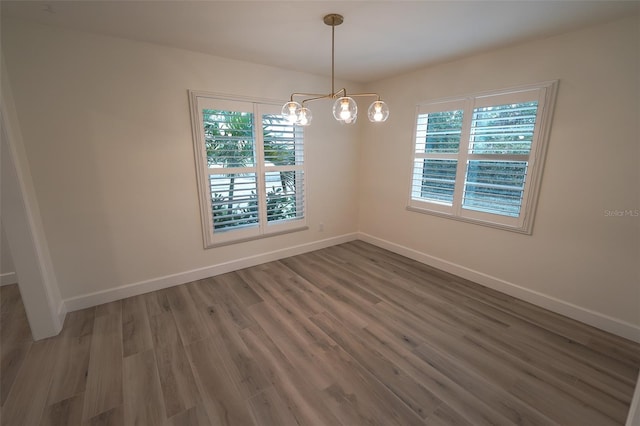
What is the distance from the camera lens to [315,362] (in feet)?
6.73

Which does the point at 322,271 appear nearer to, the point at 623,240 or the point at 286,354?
the point at 286,354

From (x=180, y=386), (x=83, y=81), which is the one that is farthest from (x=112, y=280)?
(x=83, y=81)

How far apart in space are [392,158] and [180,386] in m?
3.59

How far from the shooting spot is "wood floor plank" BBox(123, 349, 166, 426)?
1.61 m

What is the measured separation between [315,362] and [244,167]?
7.74 ft

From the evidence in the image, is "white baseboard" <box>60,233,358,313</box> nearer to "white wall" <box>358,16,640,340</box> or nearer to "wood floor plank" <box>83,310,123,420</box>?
"wood floor plank" <box>83,310,123,420</box>

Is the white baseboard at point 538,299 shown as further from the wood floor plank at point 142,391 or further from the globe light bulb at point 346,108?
the wood floor plank at point 142,391

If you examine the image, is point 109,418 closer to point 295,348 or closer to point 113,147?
point 295,348

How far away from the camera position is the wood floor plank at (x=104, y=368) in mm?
1706

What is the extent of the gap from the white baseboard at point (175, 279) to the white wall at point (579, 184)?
2.35 m

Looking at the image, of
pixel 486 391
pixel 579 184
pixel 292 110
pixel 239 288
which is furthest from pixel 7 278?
pixel 579 184

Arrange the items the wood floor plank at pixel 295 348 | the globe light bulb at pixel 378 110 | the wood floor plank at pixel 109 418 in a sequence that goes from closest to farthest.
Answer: the wood floor plank at pixel 109 418
the wood floor plank at pixel 295 348
the globe light bulb at pixel 378 110

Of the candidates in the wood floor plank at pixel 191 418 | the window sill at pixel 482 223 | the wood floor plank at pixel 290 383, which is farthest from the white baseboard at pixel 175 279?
the wood floor plank at pixel 191 418

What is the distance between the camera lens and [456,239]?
3410mm
